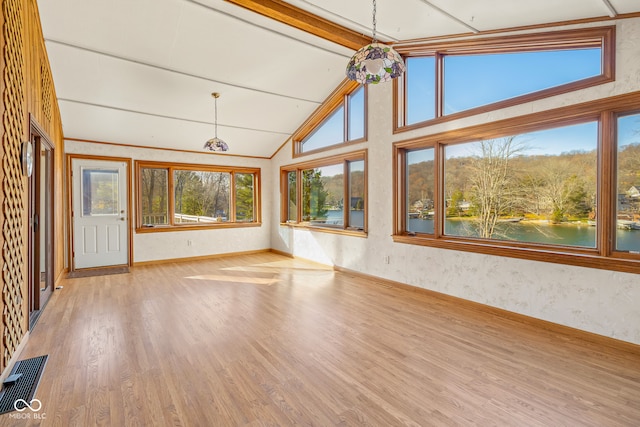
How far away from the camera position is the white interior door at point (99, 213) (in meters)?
5.93

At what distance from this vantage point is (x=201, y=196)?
24.0 feet

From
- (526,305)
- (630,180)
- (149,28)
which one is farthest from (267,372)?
(149,28)

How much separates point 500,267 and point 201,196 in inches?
240

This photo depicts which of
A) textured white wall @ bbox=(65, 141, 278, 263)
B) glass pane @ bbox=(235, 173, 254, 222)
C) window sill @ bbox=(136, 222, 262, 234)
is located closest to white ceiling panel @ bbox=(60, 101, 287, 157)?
textured white wall @ bbox=(65, 141, 278, 263)

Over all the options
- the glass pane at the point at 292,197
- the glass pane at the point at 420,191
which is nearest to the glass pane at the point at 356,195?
the glass pane at the point at 420,191

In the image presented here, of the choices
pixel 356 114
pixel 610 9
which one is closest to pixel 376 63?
pixel 610 9

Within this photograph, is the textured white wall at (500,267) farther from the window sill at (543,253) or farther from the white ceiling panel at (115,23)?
the white ceiling panel at (115,23)

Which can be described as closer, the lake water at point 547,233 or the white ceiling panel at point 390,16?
the lake water at point 547,233

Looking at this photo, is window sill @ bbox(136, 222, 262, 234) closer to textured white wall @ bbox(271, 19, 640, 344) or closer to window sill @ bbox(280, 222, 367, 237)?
window sill @ bbox(280, 222, 367, 237)

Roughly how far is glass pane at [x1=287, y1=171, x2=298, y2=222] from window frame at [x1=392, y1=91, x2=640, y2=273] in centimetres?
349

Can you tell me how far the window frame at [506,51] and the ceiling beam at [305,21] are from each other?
786 millimetres

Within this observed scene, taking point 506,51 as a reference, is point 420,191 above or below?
below

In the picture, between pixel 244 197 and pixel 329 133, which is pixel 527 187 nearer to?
pixel 329 133

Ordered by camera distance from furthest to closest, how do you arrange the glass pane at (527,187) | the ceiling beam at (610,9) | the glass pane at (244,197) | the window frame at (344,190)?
the glass pane at (244,197) → the window frame at (344,190) → the glass pane at (527,187) → the ceiling beam at (610,9)
